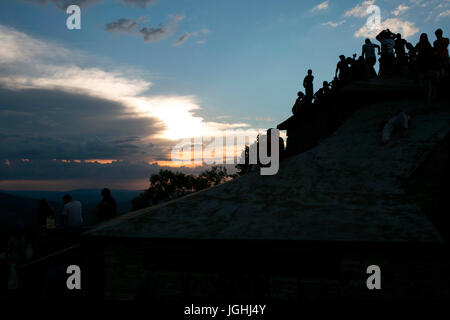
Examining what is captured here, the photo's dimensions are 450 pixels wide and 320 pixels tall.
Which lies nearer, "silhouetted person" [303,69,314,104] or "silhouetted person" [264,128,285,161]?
"silhouetted person" [264,128,285,161]

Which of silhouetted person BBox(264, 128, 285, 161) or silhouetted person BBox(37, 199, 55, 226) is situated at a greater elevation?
silhouetted person BBox(264, 128, 285, 161)

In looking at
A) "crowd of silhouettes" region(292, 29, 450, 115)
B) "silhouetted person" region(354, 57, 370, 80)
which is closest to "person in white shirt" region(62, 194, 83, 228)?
"crowd of silhouettes" region(292, 29, 450, 115)

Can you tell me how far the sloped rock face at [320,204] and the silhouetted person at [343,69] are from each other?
19.0 ft

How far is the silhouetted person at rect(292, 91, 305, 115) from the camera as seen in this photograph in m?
17.9

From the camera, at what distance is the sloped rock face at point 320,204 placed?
691 centimetres

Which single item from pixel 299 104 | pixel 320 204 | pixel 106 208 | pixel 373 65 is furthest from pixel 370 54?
pixel 106 208

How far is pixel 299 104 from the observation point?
60.1 ft

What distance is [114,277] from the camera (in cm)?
755

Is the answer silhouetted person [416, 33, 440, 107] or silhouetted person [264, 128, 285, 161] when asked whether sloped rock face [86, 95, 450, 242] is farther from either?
silhouetted person [416, 33, 440, 107]

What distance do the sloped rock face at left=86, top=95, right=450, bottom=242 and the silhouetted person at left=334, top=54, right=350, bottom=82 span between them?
5.78 metres

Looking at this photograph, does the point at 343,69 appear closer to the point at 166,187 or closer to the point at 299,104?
the point at 299,104
